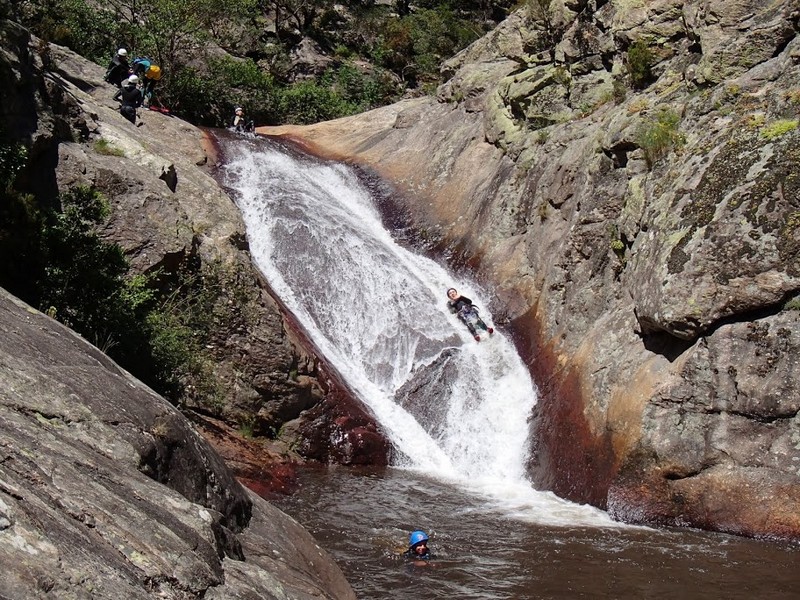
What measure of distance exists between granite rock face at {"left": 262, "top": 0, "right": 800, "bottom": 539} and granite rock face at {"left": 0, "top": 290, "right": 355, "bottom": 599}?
6504 mm

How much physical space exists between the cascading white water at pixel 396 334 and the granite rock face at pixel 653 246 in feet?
2.26

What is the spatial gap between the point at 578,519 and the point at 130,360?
776 cm

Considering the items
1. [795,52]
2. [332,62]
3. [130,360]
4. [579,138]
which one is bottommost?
[130,360]

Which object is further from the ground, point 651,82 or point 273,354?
point 651,82

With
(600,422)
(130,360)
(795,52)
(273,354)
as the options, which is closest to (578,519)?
(600,422)

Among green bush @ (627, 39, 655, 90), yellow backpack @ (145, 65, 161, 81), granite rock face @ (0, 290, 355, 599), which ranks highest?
green bush @ (627, 39, 655, 90)

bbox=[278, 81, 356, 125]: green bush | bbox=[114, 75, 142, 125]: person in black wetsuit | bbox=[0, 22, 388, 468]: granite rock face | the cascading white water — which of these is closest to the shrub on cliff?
bbox=[0, 22, 388, 468]: granite rock face

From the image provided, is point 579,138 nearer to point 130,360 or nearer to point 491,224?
point 491,224

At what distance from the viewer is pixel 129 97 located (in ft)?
72.3

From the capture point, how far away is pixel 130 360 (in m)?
13.2

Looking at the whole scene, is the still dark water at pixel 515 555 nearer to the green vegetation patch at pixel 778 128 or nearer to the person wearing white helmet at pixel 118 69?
the green vegetation patch at pixel 778 128

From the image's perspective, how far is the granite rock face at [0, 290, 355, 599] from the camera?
4.15 m

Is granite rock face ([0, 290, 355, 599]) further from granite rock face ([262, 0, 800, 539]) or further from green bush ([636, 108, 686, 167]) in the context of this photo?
green bush ([636, 108, 686, 167])

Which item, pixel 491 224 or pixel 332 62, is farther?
pixel 332 62
